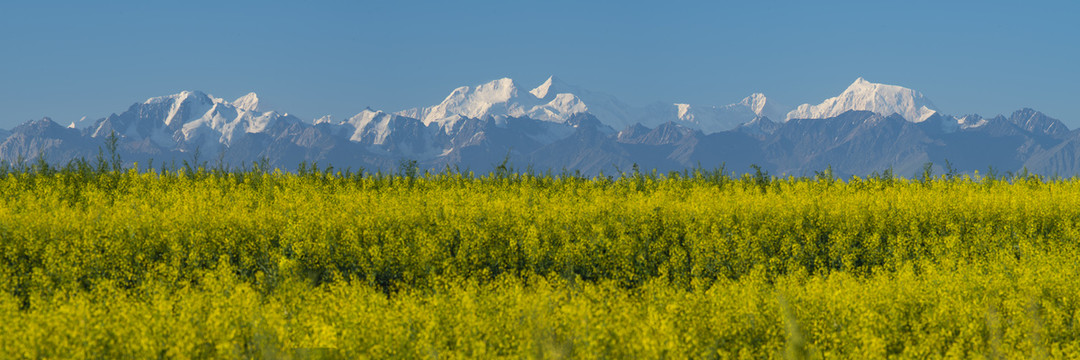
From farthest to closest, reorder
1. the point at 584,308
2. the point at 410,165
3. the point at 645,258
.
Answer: the point at 410,165, the point at 645,258, the point at 584,308

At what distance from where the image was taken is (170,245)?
32.1ft

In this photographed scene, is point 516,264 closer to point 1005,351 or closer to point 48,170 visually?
point 1005,351

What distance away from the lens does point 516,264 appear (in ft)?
33.8

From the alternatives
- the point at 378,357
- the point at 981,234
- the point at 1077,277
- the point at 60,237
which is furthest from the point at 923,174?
the point at 60,237

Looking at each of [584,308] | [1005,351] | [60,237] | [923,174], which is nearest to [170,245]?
[60,237]

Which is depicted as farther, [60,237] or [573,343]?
[60,237]

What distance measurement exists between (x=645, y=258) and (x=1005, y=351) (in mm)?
4898

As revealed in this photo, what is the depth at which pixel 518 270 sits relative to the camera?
10.3 meters

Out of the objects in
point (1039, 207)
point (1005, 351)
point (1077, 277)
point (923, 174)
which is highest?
point (923, 174)

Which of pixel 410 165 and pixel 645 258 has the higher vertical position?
pixel 410 165

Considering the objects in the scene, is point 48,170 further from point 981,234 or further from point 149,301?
point 981,234

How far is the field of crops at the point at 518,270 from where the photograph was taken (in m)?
6.30

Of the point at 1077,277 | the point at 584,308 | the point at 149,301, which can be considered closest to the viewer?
the point at 584,308

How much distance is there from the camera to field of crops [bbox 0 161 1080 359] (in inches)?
248
